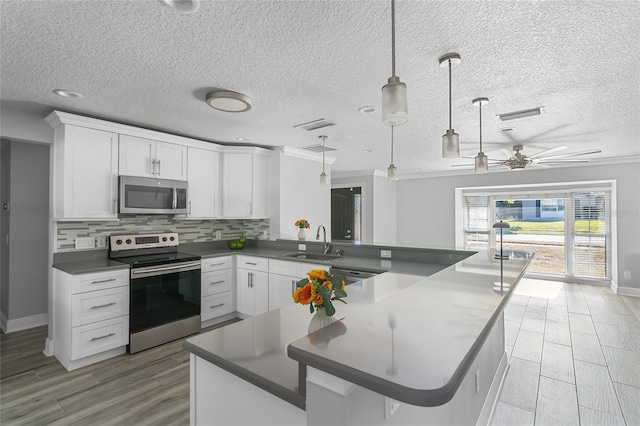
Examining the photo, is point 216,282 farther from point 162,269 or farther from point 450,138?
point 450,138

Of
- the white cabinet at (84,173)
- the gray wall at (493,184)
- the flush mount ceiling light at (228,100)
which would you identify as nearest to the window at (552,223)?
the gray wall at (493,184)

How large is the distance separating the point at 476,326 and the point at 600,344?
3.61 metres

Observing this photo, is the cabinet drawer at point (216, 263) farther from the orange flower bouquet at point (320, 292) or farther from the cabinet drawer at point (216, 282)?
the orange flower bouquet at point (320, 292)

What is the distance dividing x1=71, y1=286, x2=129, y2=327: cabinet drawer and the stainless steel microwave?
2.76 ft

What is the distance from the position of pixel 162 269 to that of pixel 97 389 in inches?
44.6

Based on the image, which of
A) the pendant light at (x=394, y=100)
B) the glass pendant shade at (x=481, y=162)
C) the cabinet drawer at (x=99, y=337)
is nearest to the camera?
the pendant light at (x=394, y=100)

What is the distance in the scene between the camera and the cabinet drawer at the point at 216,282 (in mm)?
3795

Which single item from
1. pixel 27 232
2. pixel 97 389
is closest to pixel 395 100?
pixel 97 389

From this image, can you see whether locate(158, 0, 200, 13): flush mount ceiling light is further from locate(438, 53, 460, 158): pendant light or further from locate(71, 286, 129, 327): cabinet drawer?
locate(71, 286, 129, 327): cabinet drawer

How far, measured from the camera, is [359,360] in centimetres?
73

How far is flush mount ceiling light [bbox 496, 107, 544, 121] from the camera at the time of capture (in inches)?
115

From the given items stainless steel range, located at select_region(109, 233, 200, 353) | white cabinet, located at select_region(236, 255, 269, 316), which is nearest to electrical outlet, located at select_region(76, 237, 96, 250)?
stainless steel range, located at select_region(109, 233, 200, 353)

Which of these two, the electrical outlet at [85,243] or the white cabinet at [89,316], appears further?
the electrical outlet at [85,243]

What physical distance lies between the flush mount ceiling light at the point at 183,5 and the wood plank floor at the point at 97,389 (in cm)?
241
